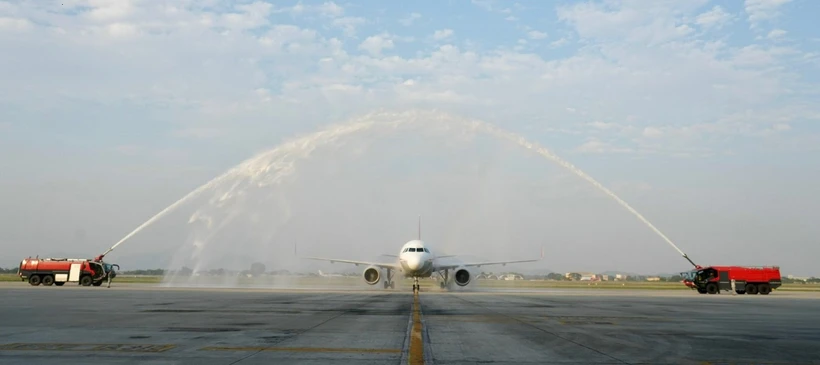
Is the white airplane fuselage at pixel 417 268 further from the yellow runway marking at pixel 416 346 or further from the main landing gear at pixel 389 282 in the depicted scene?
the yellow runway marking at pixel 416 346

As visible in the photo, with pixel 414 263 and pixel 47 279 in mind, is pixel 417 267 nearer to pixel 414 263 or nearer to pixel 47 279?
pixel 414 263

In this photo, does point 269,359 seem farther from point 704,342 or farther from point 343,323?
point 704,342

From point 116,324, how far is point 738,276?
52.5m

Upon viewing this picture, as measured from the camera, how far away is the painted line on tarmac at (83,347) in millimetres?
11844

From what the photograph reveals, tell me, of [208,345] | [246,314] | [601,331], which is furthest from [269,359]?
[246,314]

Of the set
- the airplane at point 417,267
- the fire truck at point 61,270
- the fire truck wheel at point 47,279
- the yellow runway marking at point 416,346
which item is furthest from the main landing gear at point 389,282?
the yellow runway marking at point 416,346

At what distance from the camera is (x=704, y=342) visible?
14.7 m

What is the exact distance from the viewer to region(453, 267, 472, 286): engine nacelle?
184 ft

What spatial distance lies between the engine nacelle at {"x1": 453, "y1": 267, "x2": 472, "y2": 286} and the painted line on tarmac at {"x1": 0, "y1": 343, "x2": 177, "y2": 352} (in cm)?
4485

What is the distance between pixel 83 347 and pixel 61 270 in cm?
4820

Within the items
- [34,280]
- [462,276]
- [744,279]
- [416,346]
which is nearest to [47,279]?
[34,280]

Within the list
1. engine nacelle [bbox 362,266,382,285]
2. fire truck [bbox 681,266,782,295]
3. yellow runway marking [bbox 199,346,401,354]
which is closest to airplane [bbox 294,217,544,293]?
engine nacelle [bbox 362,266,382,285]

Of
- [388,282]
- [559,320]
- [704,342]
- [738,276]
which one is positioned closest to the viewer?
[704,342]

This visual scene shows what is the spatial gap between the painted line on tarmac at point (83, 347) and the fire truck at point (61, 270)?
151 feet
